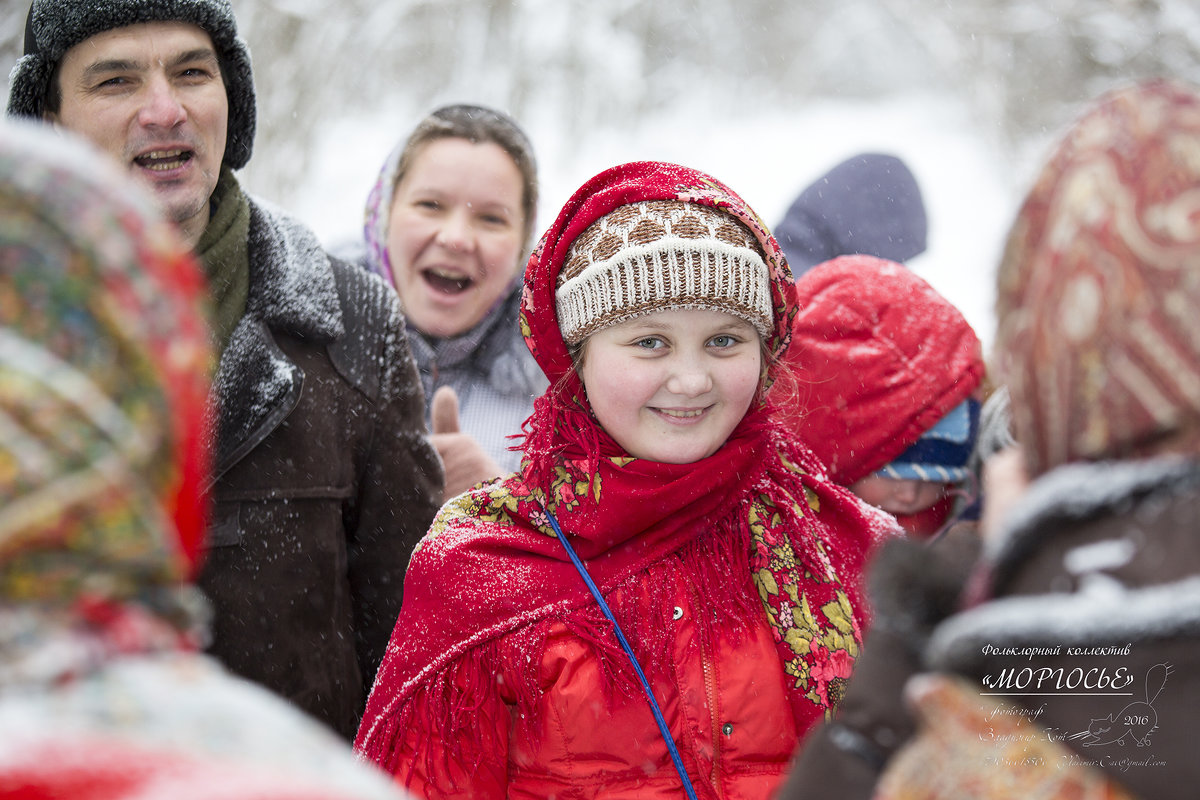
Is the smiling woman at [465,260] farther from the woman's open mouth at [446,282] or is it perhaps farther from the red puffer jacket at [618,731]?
the red puffer jacket at [618,731]

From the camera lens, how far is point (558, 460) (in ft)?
7.66

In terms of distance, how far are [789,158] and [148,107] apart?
15.4 metres

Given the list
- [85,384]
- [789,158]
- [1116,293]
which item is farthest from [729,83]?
[85,384]

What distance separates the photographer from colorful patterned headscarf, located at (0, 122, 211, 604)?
2.67 feet

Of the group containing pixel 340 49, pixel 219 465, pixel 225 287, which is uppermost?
pixel 340 49

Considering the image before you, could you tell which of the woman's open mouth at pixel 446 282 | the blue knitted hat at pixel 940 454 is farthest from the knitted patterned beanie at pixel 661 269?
the woman's open mouth at pixel 446 282

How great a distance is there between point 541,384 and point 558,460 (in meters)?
1.18

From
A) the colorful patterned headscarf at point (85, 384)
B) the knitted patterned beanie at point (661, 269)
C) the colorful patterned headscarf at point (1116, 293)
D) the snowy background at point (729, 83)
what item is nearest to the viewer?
the colorful patterned headscarf at point (85, 384)

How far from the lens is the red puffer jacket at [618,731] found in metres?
2.07

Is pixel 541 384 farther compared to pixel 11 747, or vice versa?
pixel 541 384

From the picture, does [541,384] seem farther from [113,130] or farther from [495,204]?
[113,130]

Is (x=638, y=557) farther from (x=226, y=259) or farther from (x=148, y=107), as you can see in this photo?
(x=148, y=107)

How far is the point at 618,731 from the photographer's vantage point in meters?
2.07

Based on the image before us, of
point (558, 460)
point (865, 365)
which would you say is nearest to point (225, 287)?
point (558, 460)
